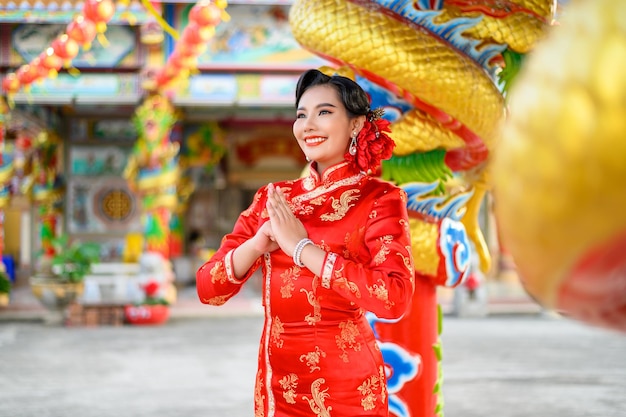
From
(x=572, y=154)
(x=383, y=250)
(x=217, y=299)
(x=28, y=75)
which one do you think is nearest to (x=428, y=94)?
(x=383, y=250)

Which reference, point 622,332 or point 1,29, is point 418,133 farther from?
point 1,29

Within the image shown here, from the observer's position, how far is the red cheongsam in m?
1.38

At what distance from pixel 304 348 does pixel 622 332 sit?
2.75 ft

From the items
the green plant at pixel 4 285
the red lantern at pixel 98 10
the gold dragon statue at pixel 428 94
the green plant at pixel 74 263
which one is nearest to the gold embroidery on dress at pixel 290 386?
the gold dragon statue at pixel 428 94

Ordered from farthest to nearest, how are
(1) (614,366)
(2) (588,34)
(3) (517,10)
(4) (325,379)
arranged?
(1) (614,366) < (3) (517,10) < (4) (325,379) < (2) (588,34)

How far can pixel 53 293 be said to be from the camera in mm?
A: 8492

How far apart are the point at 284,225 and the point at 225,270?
18 cm

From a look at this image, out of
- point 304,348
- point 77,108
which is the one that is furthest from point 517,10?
point 77,108

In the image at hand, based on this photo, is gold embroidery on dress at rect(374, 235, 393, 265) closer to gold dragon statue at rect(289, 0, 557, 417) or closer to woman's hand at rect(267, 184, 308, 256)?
woman's hand at rect(267, 184, 308, 256)

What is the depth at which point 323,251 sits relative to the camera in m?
1.31

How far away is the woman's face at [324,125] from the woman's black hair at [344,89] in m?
0.01

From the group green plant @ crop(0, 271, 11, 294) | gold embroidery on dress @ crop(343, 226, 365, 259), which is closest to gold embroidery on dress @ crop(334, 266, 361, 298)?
gold embroidery on dress @ crop(343, 226, 365, 259)

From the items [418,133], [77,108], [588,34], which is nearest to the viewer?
[588,34]

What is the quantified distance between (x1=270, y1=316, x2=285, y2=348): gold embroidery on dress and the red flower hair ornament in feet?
1.11
